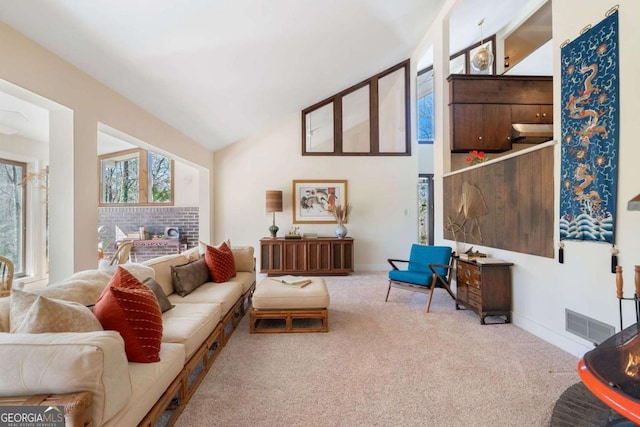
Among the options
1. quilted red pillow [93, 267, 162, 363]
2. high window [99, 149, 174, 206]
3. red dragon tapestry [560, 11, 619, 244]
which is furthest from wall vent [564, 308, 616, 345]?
high window [99, 149, 174, 206]

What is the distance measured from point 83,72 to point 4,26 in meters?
0.68

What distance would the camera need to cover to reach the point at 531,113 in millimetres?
4328

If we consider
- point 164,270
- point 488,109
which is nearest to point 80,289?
point 164,270

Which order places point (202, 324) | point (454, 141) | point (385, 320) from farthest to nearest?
point (454, 141)
point (385, 320)
point (202, 324)

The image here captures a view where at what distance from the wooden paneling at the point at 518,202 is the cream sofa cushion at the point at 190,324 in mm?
2987

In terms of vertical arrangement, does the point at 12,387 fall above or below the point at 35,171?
below

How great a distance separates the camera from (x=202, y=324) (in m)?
2.12

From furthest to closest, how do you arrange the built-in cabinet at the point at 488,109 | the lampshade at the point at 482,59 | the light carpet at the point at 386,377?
the lampshade at the point at 482,59 → the built-in cabinet at the point at 488,109 → the light carpet at the point at 386,377

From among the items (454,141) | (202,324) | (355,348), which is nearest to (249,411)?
(202,324)

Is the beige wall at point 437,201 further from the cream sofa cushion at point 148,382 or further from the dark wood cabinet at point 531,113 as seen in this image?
the cream sofa cushion at point 148,382

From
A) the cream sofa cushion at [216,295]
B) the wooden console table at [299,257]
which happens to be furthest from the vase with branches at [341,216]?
→ the cream sofa cushion at [216,295]

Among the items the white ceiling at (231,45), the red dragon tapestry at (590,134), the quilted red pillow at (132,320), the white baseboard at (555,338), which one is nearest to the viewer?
the quilted red pillow at (132,320)

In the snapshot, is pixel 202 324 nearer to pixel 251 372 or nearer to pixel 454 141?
pixel 251 372

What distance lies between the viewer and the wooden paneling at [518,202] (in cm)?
274
